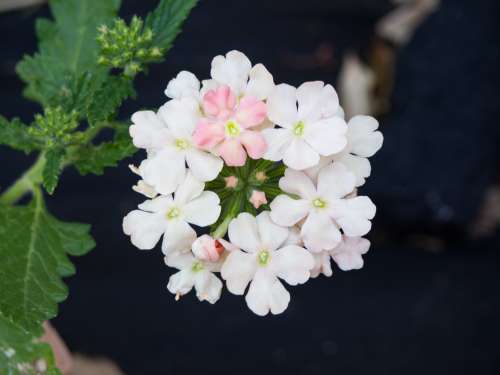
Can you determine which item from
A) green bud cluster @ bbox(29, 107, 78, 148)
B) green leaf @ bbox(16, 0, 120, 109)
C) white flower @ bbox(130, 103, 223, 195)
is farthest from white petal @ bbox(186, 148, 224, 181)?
green leaf @ bbox(16, 0, 120, 109)

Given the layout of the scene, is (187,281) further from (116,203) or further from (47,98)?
(116,203)

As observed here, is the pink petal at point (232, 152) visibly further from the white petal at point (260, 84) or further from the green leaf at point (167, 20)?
the green leaf at point (167, 20)

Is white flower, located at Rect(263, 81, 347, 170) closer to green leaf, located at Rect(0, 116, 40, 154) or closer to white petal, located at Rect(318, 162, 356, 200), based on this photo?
white petal, located at Rect(318, 162, 356, 200)

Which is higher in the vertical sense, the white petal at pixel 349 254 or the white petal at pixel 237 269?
the white petal at pixel 349 254

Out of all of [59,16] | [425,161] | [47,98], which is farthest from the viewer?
[425,161]

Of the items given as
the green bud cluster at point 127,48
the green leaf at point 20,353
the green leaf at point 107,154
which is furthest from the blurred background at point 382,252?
the green bud cluster at point 127,48

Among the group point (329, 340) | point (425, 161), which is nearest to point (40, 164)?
point (329, 340)
